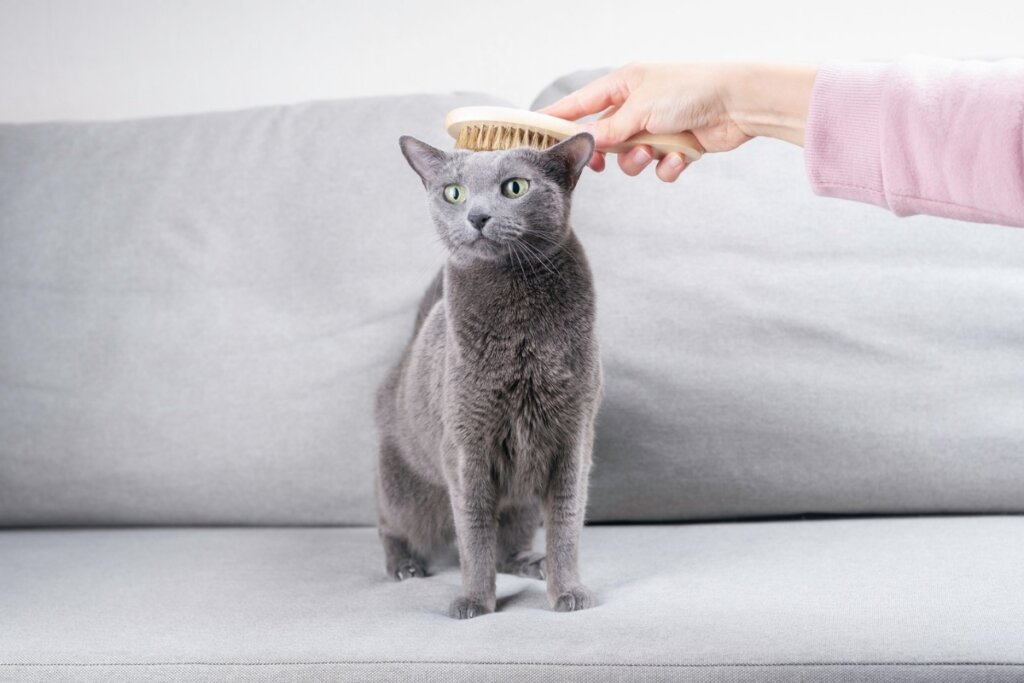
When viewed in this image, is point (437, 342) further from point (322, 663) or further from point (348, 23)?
point (348, 23)

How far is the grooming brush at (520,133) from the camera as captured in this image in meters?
1.38

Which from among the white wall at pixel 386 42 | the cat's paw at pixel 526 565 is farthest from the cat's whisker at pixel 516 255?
the white wall at pixel 386 42

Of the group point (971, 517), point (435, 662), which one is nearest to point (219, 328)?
point (435, 662)

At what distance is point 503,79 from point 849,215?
Answer: 2.73 feet

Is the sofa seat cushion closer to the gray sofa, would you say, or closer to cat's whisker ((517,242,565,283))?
the gray sofa

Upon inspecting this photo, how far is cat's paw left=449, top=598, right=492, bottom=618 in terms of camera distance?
1291mm

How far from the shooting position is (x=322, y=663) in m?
1.13

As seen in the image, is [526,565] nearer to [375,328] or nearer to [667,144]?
[375,328]

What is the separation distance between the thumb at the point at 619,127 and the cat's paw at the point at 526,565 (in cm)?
61

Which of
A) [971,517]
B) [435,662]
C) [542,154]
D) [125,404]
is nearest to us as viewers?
[435,662]

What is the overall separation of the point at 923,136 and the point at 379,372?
39.1 inches

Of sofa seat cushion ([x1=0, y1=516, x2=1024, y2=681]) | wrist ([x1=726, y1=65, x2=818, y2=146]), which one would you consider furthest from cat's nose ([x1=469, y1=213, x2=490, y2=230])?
sofa seat cushion ([x1=0, y1=516, x2=1024, y2=681])

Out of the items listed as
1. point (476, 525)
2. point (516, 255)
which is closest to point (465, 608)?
point (476, 525)

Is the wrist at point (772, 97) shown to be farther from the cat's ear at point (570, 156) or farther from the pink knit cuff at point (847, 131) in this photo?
the cat's ear at point (570, 156)
